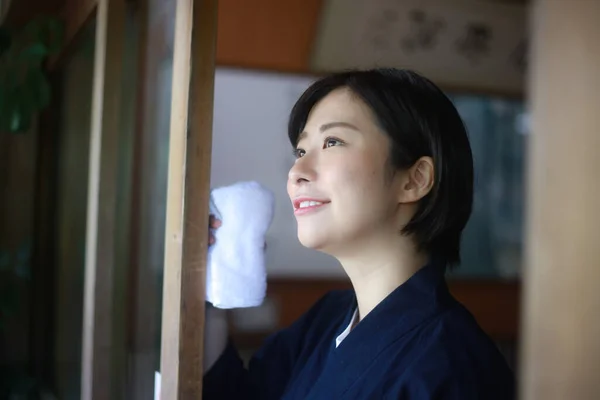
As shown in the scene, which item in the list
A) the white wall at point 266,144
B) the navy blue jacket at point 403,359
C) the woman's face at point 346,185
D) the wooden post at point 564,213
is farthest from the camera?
the white wall at point 266,144

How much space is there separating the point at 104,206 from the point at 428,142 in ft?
1.97

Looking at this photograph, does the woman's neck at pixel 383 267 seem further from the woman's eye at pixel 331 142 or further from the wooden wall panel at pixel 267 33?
the wooden wall panel at pixel 267 33

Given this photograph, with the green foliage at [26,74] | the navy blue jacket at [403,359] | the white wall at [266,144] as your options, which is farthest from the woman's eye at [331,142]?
the white wall at [266,144]

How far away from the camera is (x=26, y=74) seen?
4.93ft

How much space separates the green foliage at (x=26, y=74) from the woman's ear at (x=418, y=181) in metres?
1.00

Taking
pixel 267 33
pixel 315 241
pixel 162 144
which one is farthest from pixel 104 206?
pixel 267 33

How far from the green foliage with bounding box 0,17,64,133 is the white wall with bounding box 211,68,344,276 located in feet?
2.01

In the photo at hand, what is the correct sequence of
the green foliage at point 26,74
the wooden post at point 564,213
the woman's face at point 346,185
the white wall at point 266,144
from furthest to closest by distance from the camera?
the white wall at point 266,144 < the green foliage at point 26,74 < the woman's face at point 346,185 < the wooden post at point 564,213

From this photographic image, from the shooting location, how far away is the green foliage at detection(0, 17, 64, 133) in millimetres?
1463

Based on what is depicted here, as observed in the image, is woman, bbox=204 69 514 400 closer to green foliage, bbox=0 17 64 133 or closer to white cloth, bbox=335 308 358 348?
white cloth, bbox=335 308 358 348

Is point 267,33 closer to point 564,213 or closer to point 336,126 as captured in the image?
point 336,126

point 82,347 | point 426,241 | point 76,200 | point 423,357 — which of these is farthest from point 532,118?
point 76,200

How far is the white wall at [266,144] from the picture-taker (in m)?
2.04

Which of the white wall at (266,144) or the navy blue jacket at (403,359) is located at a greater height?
the white wall at (266,144)
